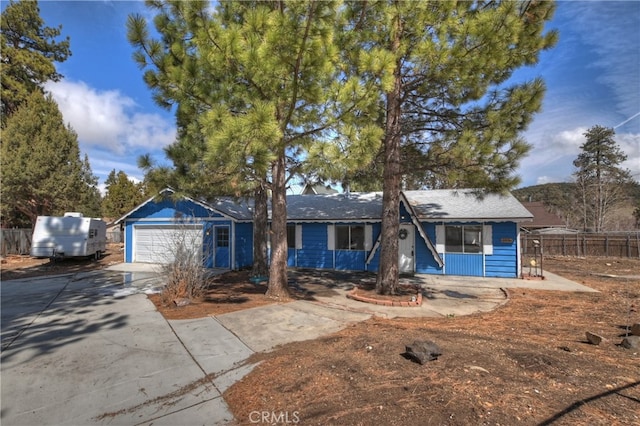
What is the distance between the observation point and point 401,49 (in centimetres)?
746

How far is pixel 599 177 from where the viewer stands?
34.0 metres

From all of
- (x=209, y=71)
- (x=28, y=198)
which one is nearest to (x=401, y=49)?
(x=209, y=71)

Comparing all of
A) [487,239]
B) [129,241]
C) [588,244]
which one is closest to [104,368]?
[487,239]

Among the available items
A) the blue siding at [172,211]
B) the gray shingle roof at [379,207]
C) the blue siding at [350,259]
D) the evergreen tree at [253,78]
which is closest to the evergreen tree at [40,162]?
the blue siding at [172,211]

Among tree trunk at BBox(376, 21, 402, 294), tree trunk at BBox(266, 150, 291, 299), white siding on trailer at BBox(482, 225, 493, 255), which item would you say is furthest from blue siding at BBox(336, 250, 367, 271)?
tree trunk at BBox(266, 150, 291, 299)

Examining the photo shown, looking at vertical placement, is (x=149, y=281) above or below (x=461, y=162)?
below

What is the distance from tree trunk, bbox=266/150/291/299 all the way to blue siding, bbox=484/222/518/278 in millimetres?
8287

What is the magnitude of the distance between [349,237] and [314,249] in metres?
1.74

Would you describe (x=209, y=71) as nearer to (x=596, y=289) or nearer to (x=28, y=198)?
(x=596, y=289)

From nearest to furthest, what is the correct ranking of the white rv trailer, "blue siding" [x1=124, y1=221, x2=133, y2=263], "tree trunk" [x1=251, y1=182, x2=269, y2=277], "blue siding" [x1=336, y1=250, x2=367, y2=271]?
1. "tree trunk" [x1=251, y1=182, x2=269, y2=277]
2. "blue siding" [x1=336, y1=250, x2=367, y2=271]
3. the white rv trailer
4. "blue siding" [x1=124, y1=221, x2=133, y2=263]

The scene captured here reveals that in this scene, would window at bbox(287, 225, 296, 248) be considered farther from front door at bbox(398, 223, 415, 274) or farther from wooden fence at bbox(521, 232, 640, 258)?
wooden fence at bbox(521, 232, 640, 258)

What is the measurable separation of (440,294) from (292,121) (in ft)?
20.9

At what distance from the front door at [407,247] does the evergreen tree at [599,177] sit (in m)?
30.2

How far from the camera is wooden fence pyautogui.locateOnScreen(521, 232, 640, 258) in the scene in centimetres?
1822
